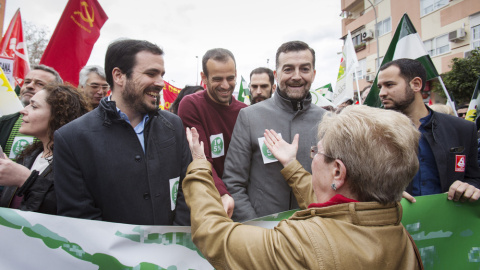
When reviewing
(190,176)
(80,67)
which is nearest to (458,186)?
(190,176)

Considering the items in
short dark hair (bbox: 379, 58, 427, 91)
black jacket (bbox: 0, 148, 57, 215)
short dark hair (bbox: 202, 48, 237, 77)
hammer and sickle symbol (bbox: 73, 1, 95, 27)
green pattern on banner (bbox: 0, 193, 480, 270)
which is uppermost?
hammer and sickle symbol (bbox: 73, 1, 95, 27)

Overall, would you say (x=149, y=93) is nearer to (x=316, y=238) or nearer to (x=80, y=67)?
(x=316, y=238)

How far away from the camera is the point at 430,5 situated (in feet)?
69.1

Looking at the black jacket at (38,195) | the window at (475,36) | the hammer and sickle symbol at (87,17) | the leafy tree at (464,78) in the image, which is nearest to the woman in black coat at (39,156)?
the black jacket at (38,195)

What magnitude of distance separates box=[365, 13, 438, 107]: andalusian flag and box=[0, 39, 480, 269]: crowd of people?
1.24 m

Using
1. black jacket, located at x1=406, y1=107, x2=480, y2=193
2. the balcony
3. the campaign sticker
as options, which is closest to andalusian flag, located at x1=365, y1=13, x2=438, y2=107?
black jacket, located at x1=406, y1=107, x2=480, y2=193

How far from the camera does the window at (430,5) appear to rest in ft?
66.4

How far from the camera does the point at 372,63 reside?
27.2 meters

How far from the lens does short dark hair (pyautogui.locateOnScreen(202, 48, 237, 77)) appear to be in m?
3.26

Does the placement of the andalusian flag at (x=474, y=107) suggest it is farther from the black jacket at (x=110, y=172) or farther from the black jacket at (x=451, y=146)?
the black jacket at (x=110, y=172)

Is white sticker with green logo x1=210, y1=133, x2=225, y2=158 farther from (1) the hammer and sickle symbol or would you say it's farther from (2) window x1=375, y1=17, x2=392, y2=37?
(2) window x1=375, y1=17, x2=392, y2=37

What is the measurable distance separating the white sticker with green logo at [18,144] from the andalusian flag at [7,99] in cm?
77

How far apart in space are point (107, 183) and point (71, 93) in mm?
1063

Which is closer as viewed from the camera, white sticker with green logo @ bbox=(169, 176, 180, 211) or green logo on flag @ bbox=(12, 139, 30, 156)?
white sticker with green logo @ bbox=(169, 176, 180, 211)
